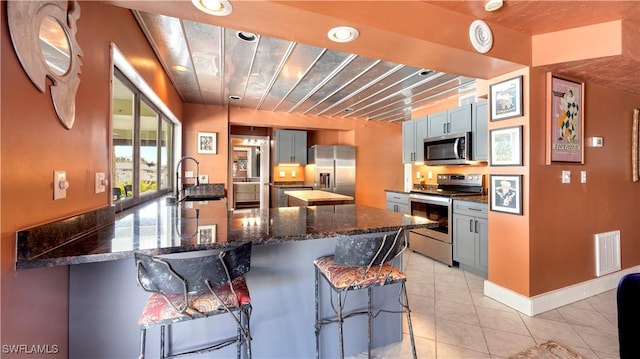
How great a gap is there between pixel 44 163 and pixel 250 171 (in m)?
6.69

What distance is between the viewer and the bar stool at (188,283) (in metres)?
1.00

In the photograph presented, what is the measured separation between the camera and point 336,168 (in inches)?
229

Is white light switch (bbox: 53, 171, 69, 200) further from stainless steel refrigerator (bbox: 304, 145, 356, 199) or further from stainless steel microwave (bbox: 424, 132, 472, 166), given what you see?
stainless steel refrigerator (bbox: 304, 145, 356, 199)

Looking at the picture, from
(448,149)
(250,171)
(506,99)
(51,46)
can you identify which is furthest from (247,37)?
(250,171)

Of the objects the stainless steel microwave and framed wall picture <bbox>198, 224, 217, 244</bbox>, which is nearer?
framed wall picture <bbox>198, 224, 217, 244</bbox>

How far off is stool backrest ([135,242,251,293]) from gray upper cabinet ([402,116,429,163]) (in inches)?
154

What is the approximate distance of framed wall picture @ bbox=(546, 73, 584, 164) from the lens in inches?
90.9

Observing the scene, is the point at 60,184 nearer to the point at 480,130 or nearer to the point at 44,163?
the point at 44,163

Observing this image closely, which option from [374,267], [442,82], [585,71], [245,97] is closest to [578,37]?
[585,71]

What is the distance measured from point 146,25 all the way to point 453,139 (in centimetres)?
370

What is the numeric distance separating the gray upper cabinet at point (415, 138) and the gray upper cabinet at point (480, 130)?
33.9 inches

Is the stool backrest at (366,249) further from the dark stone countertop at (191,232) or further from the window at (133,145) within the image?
the window at (133,145)

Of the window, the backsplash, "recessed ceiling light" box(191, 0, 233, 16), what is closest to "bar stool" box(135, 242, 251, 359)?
the backsplash

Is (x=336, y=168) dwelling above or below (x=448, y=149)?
below
